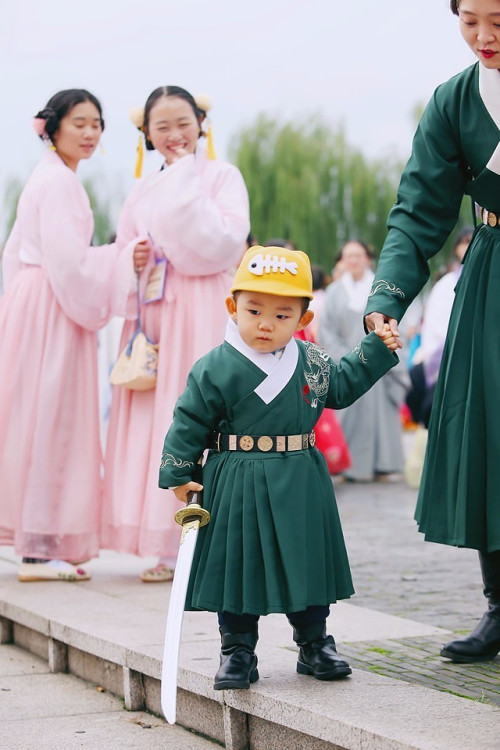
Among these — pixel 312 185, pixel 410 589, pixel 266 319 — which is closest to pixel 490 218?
pixel 266 319

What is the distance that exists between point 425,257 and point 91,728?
171cm

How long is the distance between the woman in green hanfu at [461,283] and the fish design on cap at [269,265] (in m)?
0.28

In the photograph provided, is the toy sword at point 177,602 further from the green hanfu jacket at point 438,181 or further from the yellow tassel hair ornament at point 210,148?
the yellow tassel hair ornament at point 210,148

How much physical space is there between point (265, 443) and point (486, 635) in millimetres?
1004

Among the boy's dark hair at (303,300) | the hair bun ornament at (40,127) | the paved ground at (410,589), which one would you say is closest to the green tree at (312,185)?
the paved ground at (410,589)

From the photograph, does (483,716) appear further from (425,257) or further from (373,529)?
(373,529)

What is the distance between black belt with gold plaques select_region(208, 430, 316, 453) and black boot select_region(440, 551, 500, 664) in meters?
0.77

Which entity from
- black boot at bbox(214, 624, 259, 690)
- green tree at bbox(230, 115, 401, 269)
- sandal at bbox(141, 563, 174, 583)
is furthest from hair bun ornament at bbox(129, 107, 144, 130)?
green tree at bbox(230, 115, 401, 269)

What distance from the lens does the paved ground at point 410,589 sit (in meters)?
3.80

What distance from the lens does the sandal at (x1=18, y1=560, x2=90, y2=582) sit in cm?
557

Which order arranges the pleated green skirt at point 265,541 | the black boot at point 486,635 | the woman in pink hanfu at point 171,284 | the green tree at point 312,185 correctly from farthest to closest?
the green tree at point 312,185 < the woman in pink hanfu at point 171,284 < the black boot at point 486,635 < the pleated green skirt at point 265,541

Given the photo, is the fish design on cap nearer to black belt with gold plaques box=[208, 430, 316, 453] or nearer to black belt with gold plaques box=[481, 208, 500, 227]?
black belt with gold plaques box=[208, 430, 316, 453]

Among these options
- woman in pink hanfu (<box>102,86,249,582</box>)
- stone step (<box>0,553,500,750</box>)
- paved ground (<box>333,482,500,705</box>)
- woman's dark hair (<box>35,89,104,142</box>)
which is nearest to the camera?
stone step (<box>0,553,500,750</box>)

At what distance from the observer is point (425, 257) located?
3.78 m
